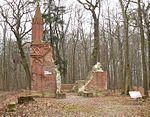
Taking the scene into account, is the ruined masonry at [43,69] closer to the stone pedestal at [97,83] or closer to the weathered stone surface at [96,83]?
the weathered stone surface at [96,83]

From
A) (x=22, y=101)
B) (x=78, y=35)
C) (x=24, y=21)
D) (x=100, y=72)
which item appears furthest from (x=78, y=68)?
(x=22, y=101)

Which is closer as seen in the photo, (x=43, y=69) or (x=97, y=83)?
(x=43, y=69)

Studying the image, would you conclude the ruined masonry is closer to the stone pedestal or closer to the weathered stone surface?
the weathered stone surface

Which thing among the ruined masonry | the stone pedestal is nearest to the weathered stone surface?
the stone pedestal

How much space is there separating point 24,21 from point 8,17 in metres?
2.02

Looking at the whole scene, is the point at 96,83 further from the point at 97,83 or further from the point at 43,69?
the point at 43,69

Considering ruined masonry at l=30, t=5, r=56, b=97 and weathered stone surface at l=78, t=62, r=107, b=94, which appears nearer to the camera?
ruined masonry at l=30, t=5, r=56, b=97

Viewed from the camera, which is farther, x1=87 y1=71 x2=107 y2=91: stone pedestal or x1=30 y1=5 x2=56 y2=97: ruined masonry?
x1=87 y1=71 x2=107 y2=91: stone pedestal

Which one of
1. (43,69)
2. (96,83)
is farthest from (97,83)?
(43,69)

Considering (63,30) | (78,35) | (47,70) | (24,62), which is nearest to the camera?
(47,70)

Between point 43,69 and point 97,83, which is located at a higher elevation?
point 43,69

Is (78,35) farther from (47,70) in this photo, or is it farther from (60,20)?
(47,70)

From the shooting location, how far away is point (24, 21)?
3694 cm

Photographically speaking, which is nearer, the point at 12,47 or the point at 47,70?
the point at 47,70
